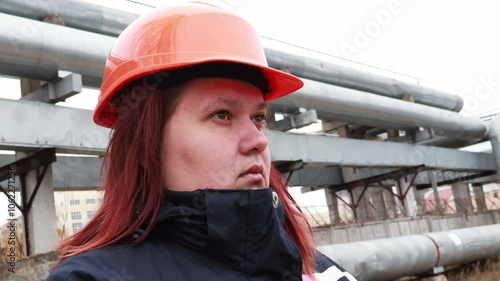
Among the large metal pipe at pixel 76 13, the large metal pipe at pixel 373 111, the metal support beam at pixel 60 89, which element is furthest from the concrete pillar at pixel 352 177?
the metal support beam at pixel 60 89

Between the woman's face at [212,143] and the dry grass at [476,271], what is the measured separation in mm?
9620

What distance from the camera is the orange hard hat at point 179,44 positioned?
130 centimetres

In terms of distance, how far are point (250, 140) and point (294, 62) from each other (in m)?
9.48

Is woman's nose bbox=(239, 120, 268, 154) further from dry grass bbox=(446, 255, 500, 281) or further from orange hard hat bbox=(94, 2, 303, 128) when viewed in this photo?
dry grass bbox=(446, 255, 500, 281)

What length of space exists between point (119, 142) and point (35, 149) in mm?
6157

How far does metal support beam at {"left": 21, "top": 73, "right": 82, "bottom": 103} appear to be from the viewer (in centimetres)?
691

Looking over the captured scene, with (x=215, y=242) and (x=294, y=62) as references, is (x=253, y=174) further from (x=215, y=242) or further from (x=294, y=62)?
(x=294, y=62)

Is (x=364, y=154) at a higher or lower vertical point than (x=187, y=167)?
higher

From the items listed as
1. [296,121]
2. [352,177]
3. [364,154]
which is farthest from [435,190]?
[296,121]

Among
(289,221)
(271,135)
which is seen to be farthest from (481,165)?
(289,221)

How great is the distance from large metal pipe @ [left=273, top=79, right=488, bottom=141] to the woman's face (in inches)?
314

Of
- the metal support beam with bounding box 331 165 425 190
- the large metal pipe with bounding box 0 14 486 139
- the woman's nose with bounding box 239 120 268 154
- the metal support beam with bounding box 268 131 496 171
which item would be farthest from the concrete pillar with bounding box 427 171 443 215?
the woman's nose with bounding box 239 120 268 154

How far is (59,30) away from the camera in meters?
6.72

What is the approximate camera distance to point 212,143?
1.24 m
